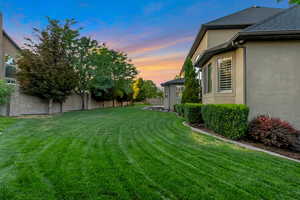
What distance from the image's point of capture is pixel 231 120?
5250mm

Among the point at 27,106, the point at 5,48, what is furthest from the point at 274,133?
the point at 5,48

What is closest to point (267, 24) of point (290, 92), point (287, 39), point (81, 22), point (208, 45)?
point (287, 39)

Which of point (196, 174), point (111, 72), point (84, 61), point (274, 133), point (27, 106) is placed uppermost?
point (84, 61)

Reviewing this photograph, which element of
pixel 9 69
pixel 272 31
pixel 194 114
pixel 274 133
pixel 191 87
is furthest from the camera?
pixel 9 69

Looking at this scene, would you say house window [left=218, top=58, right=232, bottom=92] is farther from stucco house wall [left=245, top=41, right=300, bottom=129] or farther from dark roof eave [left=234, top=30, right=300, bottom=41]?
dark roof eave [left=234, top=30, right=300, bottom=41]

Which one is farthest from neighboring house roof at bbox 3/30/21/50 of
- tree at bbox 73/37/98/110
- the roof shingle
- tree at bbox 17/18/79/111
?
the roof shingle

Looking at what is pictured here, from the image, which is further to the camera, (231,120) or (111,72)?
(111,72)

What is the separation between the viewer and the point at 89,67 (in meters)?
17.1

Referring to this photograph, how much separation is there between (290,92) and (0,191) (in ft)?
26.8

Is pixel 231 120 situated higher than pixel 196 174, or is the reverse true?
pixel 231 120

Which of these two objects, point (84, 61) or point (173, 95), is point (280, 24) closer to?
point (173, 95)

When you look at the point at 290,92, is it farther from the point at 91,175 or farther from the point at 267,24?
the point at 91,175

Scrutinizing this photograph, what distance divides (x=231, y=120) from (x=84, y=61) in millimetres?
15500

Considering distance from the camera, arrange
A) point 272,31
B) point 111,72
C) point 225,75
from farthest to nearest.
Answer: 1. point 111,72
2. point 225,75
3. point 272,31
